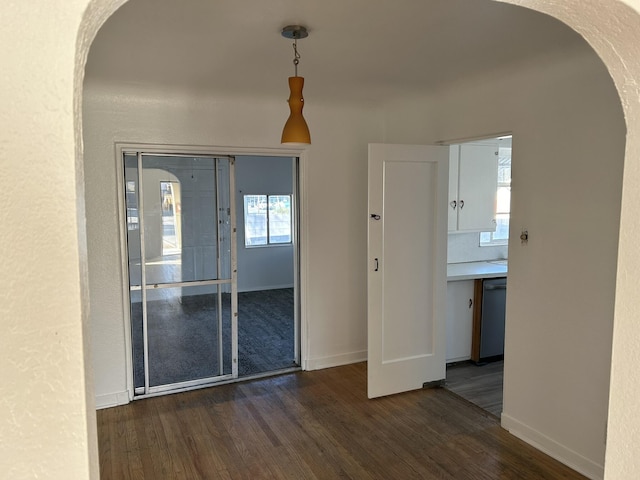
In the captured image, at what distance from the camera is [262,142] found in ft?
12.6

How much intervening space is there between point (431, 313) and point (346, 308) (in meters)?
0.86

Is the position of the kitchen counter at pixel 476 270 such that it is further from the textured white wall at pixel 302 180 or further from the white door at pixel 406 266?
the textured white wall at pixel 302 180

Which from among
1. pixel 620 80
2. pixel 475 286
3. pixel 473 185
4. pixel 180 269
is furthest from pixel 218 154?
pixel 620 80

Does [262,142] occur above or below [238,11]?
below

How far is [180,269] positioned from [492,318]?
285 cm

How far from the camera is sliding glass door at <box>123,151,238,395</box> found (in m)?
3.61

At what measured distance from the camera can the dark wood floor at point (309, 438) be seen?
2.71 meters

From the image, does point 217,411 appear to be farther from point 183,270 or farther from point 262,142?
point 262,142

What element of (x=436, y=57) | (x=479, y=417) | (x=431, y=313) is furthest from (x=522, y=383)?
(x=436, y=57)

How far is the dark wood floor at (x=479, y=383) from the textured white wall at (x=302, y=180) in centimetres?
95

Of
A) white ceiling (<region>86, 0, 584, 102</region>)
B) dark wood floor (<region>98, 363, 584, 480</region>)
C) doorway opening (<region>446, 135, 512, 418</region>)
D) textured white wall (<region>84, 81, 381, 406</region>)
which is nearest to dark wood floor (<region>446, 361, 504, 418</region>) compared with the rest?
doorway opening (<region>446, 135, 512, 418</region>)

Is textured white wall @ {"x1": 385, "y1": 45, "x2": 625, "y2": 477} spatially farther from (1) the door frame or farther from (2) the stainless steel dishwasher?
(1) the door frame

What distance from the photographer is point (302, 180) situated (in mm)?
4055

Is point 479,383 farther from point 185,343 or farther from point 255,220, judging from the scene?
point 255,220
